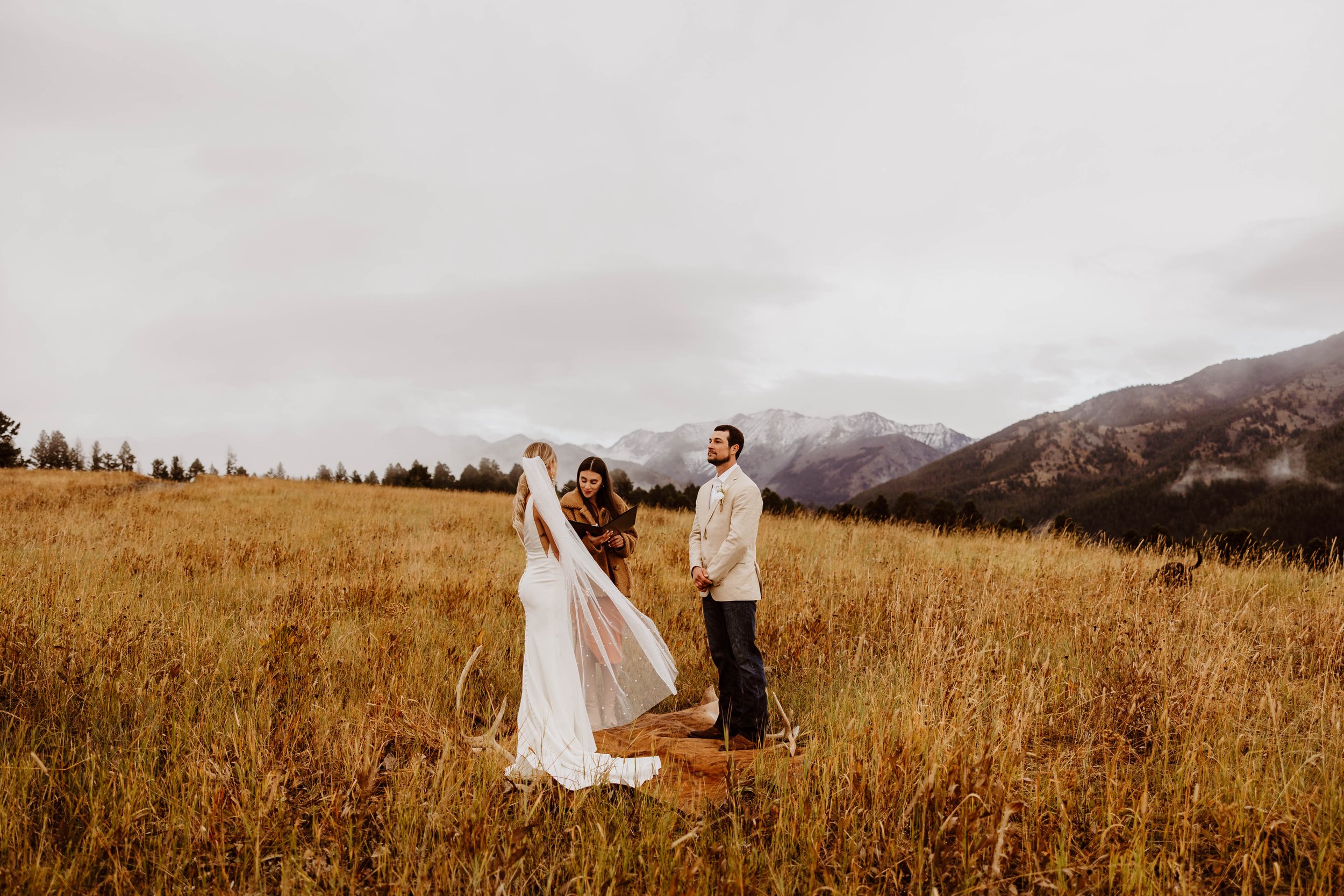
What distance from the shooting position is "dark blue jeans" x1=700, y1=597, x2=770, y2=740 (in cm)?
494

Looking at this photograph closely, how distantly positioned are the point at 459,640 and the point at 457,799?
347 cm

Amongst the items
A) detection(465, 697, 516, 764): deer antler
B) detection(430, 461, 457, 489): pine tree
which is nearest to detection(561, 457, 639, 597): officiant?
detection(465, 697, 516, 764): deer antler

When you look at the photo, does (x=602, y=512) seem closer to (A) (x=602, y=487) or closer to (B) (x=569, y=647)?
(A) (x=602, y=487)

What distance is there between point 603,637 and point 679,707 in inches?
57.5

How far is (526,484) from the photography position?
490 centimetres

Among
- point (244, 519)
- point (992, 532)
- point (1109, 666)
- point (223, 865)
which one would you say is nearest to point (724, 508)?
point (223, 865)

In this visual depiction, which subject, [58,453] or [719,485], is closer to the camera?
[719,485]

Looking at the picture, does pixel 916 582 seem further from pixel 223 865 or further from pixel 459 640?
pixel 223 865

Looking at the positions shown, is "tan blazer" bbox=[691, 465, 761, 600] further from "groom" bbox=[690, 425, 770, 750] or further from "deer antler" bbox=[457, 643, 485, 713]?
"deer antler" bbox=[457, 643, 485, 713]

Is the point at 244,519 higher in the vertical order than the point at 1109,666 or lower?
higher

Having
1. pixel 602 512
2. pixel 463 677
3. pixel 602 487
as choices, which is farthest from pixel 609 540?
pixel 463 677

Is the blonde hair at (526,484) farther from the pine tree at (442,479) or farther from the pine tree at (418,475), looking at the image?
the pine tree at (442,479)

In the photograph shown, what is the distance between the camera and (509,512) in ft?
57.5

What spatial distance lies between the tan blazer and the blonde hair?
1.24 metres
